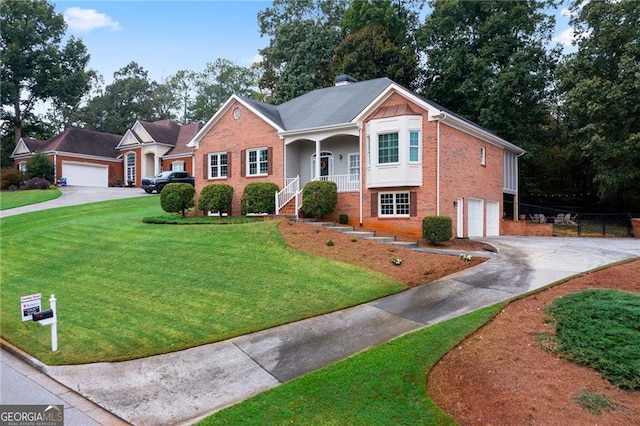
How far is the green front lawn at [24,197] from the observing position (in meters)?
27.6

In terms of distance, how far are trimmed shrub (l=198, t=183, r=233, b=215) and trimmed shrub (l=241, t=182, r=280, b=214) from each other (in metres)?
1.23

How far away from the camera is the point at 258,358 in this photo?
6.76 meters

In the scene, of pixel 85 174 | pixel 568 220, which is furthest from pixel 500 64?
pixel 85 174

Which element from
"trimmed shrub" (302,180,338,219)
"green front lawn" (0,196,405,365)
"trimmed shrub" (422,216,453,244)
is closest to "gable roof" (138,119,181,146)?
"green front lawn" (0,196,405,365)

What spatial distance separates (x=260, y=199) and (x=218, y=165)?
4996mm

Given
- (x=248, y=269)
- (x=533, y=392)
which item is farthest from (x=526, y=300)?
(x=248, y=269)

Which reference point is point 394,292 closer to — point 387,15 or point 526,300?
point 526,300

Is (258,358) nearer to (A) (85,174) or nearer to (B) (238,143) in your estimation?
(B) (238,143)

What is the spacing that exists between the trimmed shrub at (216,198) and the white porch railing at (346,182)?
4.56 metres

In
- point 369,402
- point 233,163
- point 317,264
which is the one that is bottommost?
point 369,402

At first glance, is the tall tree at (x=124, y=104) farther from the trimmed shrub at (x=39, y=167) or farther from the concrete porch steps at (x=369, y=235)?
the concrete porch steps at (x=369, y=235)

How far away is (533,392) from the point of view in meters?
5.14

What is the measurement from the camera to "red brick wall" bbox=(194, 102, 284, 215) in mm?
20719

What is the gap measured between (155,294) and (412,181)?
36.0 ft
